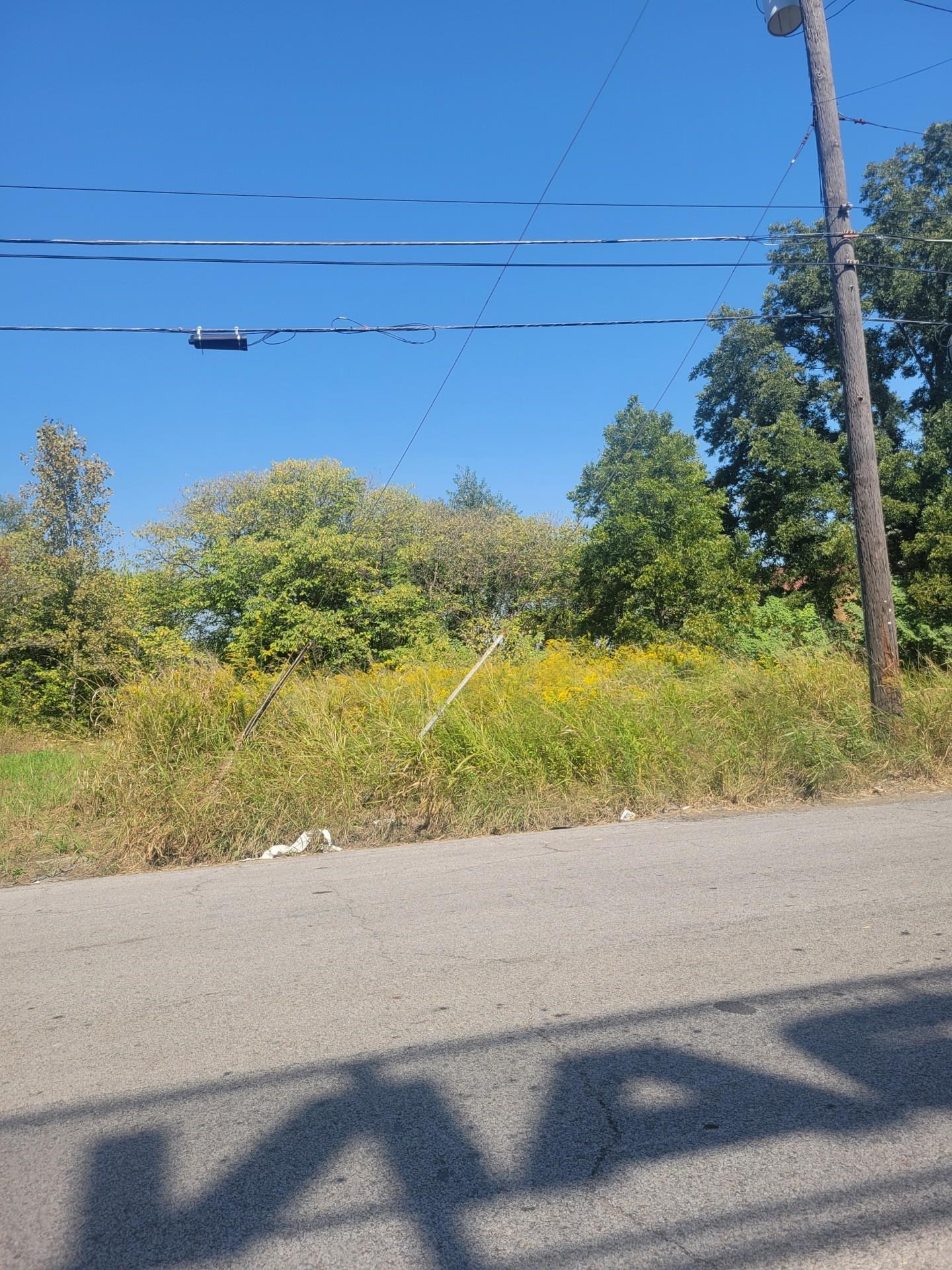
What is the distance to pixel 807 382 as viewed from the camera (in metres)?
30.3

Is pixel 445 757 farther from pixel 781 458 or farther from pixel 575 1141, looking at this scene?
pixel 781 458

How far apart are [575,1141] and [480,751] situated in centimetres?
621

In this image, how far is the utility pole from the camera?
425 inches

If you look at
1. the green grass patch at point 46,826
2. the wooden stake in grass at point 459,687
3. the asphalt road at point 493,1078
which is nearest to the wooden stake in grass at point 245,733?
the green grass patch at point 46,826

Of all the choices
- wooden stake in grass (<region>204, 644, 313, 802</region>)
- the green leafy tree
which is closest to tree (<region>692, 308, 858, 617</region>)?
the green leafy tree

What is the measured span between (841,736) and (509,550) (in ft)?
69.1

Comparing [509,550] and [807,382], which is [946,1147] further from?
[807,382]

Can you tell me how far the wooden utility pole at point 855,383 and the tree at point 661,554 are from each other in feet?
40.3

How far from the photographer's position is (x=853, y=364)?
1098 centimetres

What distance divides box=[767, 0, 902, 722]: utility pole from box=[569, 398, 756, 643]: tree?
40.3ft

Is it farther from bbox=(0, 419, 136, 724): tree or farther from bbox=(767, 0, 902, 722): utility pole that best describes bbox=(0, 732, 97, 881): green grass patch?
bbox=(0, 419, 136, 724): tree

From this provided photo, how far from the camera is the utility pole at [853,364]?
10805mm

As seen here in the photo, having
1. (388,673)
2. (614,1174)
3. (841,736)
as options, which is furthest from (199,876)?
(841,736)

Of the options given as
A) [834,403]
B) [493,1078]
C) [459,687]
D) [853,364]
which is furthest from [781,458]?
[493,1078]
